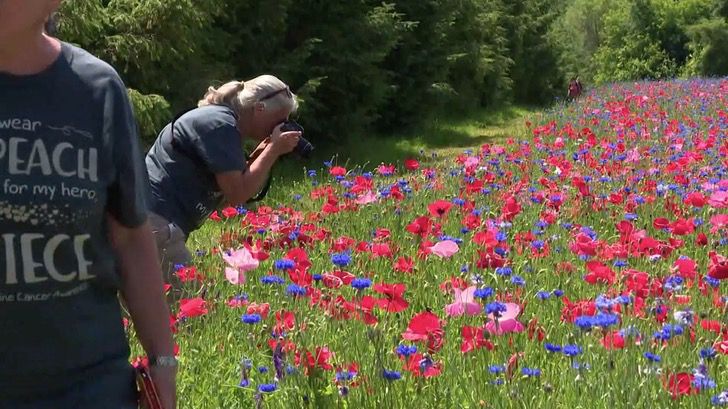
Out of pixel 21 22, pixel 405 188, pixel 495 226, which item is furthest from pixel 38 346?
pixel 405 188

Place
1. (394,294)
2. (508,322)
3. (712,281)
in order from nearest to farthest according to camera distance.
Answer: (508,322)
(394,294)
(712,281)

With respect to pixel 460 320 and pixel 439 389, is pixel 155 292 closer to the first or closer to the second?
pixel 439 389

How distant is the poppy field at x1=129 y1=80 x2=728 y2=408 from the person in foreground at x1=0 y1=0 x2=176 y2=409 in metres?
0.81

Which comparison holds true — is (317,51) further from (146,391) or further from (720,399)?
(146,391)

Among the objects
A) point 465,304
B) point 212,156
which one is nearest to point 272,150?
point 212,156

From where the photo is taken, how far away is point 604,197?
199 inches

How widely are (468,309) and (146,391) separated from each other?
3.99 ft

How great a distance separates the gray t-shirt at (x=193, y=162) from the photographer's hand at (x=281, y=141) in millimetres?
149

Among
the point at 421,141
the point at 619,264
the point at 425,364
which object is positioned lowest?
the point at 421,141

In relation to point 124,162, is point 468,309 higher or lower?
lower

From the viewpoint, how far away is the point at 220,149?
3.14 m

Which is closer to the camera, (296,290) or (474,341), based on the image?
(474,341)

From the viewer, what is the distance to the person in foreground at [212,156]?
316cm

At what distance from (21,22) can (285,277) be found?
2.27 metres
